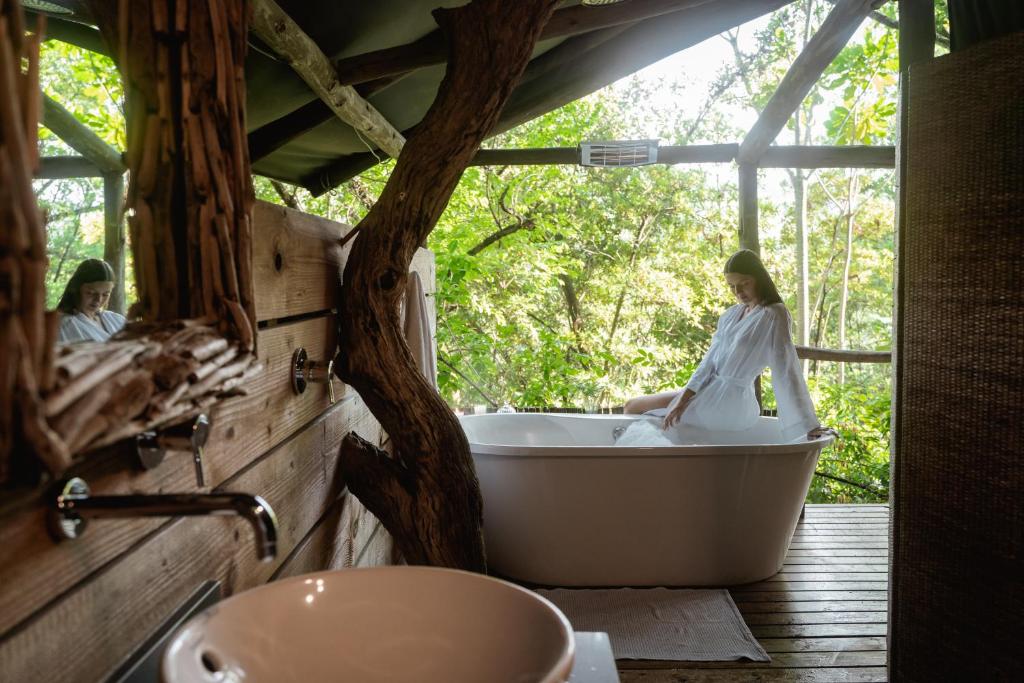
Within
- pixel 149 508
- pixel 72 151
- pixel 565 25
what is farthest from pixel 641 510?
pixel 72 151

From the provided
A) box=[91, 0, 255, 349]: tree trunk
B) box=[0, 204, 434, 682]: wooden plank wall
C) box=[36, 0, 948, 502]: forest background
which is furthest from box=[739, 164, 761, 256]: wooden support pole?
box=[91, 0, 255, 349]: tree trunk

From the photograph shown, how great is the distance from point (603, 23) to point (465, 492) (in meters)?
1.55

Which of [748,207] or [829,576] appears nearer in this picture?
[829,576]

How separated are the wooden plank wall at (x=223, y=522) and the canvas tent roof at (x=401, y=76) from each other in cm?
67

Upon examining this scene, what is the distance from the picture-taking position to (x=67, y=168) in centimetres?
70

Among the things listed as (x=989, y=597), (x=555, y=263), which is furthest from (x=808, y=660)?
(x=555, y=263)

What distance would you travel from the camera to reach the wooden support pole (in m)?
4.10

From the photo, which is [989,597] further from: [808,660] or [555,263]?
[555,263]

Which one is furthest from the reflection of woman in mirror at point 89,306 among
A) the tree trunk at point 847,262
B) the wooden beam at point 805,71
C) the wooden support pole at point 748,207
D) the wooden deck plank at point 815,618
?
the tree trunk at point 847,262

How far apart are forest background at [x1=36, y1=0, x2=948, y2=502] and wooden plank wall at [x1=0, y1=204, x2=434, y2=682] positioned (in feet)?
11.6

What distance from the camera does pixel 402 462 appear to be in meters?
2.10

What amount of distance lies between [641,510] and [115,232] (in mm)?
2590

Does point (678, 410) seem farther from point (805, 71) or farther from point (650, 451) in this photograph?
point (805, 71)

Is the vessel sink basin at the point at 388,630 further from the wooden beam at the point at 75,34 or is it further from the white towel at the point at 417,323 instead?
the white towel at the point at 417,323
